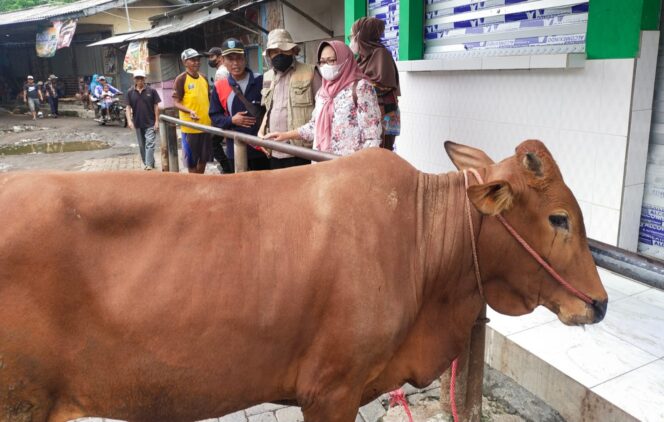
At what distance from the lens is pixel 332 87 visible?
380 centimetres

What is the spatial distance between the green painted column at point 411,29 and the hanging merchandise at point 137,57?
12632mm

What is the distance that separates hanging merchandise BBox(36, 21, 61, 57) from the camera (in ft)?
76.7

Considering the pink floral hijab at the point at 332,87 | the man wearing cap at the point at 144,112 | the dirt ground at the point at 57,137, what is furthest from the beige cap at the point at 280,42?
the dirt ground at the point at 57,137

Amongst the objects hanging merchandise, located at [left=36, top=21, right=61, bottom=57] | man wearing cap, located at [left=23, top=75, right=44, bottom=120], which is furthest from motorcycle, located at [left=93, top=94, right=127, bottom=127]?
man wearing cap, located at [left=23, top=75, right=44, bottom=120]

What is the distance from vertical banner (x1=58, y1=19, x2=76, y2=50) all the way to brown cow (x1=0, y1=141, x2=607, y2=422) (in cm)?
2365

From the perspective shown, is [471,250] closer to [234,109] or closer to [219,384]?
[219,384]

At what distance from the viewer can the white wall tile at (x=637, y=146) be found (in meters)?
4.00

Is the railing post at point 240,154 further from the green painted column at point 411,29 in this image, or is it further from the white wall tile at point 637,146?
the green painted column at point 411,29

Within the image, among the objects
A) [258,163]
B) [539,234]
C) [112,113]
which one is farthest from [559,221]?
[112,113]

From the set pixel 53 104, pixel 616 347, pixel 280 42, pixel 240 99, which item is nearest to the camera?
pixel 616 347

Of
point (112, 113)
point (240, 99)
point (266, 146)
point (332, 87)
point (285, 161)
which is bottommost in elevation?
point (112, 113)

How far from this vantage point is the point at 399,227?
1.86 metres

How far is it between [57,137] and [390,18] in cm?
1395

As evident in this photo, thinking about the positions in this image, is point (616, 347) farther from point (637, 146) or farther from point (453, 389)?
point (637, 146)
